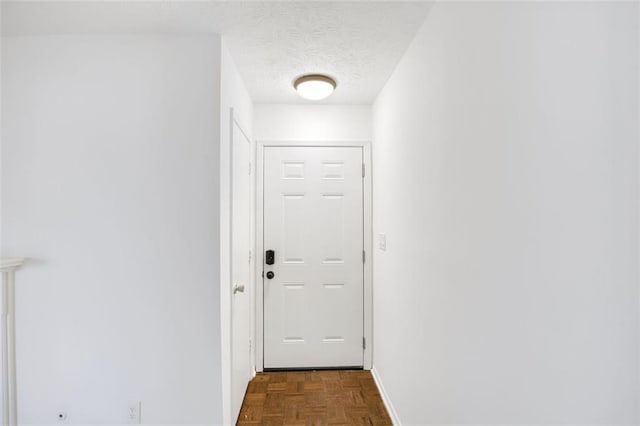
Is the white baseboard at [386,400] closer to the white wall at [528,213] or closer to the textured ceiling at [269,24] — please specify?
the white wall at [528,213]

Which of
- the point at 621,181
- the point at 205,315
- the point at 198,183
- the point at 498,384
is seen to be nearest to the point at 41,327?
the point at 205,315

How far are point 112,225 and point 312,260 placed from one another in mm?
1551

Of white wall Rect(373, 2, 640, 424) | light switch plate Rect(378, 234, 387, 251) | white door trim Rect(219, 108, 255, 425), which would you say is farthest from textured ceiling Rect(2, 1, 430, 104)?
light switch plate Rect(378, 234, 387, 251)

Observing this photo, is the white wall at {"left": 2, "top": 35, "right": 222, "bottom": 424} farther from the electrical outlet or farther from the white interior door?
the white interior door

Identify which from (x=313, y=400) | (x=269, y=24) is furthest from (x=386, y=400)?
(x=269, y=24)

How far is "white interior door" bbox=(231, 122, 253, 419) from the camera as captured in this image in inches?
82.0

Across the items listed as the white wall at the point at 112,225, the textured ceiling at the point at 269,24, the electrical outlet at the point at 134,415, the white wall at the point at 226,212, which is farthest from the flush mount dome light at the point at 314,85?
the electrical outlet at the point at 134,415

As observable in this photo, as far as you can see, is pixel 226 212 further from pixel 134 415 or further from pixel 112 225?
pixel 134 415

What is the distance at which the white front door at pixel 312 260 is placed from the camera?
288 centimetres

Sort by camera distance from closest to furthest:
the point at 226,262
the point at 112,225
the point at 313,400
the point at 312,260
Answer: the point at 112,225
the point at 226,262
the point at 313,400
the point at 312,260

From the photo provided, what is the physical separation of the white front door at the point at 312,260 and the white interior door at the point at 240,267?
0.80 feet

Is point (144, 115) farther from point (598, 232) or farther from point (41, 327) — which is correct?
point (598, 232)

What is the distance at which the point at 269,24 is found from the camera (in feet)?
5.50

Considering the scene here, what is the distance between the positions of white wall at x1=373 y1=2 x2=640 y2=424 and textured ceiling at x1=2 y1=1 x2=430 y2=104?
0.24 meters
